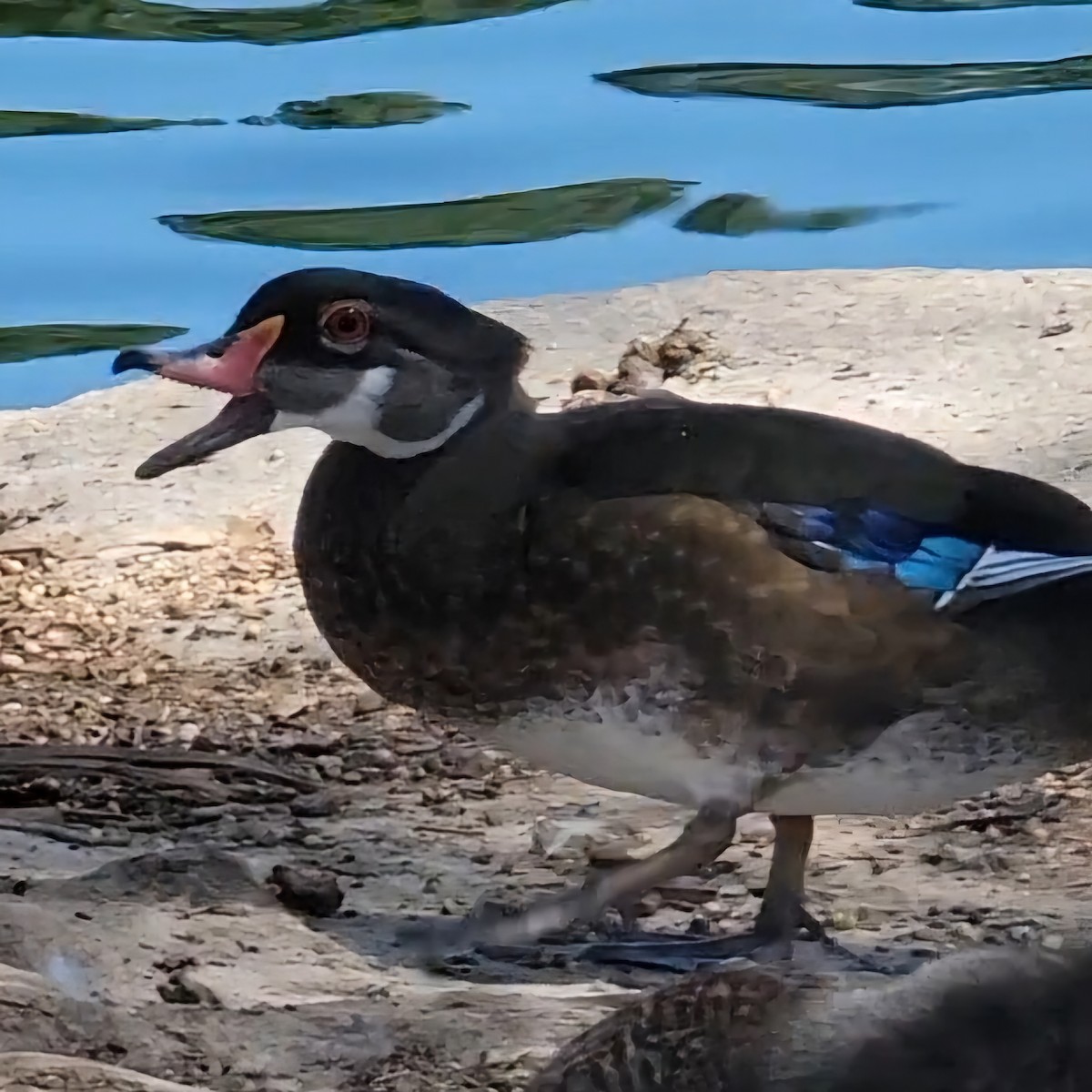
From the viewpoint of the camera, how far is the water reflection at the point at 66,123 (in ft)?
24.1

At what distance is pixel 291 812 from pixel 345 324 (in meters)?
0.97

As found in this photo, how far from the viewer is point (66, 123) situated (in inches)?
291

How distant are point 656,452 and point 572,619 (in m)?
0.25

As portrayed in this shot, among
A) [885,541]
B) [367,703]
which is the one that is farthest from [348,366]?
[367,703]

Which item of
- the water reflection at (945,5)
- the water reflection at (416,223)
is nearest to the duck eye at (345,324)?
the water reflection at (416,223)

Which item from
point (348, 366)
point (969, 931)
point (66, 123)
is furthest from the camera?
point (66, 123)

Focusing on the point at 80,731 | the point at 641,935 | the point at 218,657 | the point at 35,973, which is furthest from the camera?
the point at 218,657

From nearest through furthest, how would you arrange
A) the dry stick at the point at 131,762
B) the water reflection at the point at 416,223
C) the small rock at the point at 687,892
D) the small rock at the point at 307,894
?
1. the small rock at the point at 307,894
2. the small rock at the point at 687,892
3. the dry stick at the point at 131,762
4. the water reflection at the point at 416,223

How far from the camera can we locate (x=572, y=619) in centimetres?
319

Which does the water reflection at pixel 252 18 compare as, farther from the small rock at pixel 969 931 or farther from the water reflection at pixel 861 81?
the small rock at pixel 969 931

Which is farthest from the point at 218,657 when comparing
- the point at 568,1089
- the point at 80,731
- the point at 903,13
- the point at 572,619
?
the point at 903,13

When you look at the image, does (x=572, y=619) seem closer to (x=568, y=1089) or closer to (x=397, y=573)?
(x=397, y=573)

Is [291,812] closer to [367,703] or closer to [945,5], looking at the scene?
[367,703]

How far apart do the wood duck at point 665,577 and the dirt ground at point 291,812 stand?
299mm
